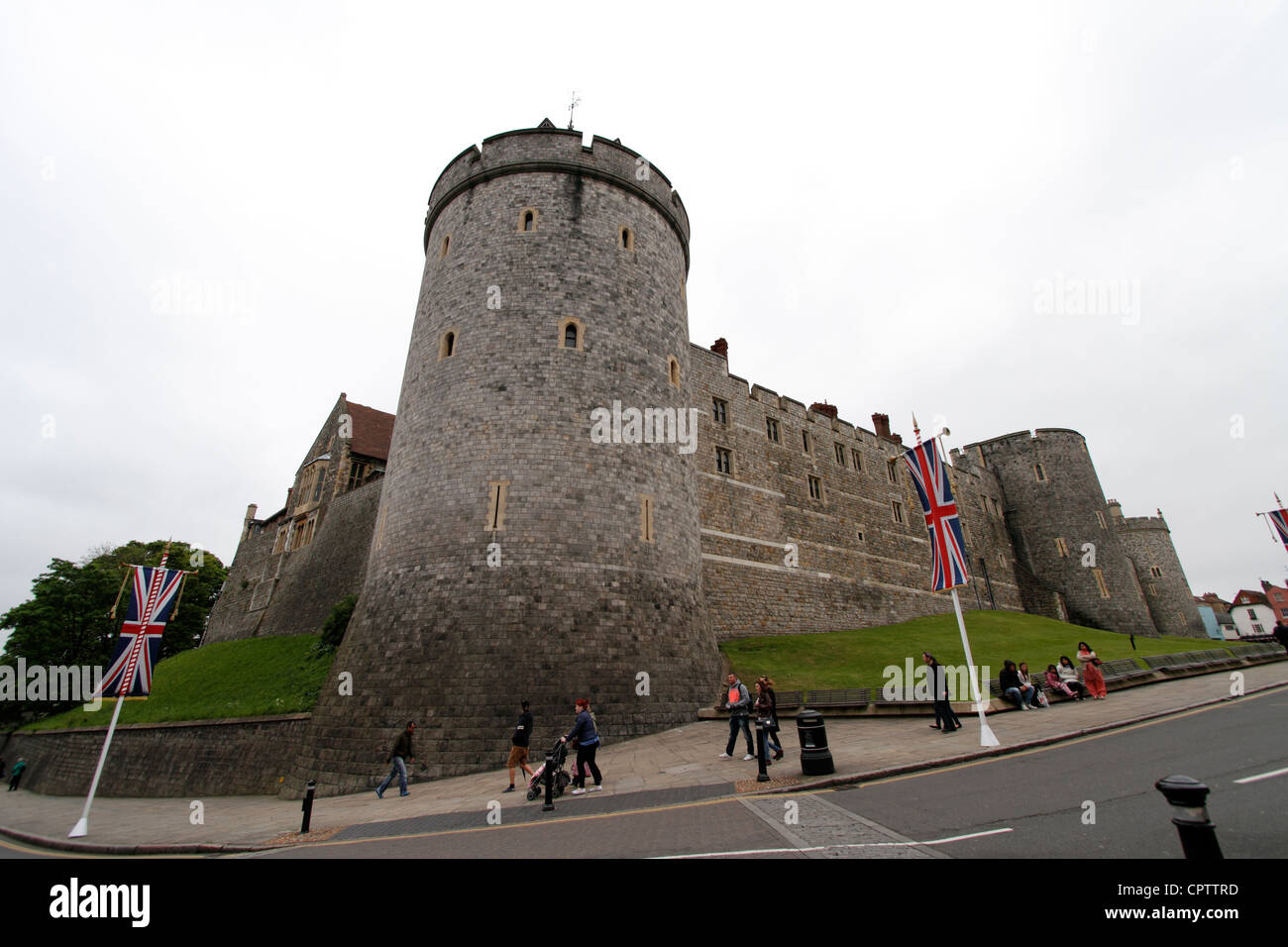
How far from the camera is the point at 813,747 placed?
28.1 feet

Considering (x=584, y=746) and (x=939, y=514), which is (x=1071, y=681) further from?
(x=584, y=746)

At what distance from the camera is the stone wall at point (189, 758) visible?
48.5 feet

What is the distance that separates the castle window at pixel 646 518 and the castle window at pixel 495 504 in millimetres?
3624

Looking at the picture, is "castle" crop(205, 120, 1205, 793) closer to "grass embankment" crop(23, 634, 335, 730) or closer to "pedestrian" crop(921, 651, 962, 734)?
"grass embankment" crop(23, 634, 335, 730)

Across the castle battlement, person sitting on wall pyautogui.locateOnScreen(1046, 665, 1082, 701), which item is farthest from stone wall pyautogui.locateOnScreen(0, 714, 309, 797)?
person sitting on wall pyautogui.locateOnScreen(1046, 665, 1082, 701)

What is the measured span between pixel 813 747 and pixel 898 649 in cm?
1595

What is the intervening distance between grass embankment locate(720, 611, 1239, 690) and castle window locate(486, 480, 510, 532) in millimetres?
8840

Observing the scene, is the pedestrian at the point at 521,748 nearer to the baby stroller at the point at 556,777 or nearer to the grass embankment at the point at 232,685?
the baby stroller at the point at 556,777

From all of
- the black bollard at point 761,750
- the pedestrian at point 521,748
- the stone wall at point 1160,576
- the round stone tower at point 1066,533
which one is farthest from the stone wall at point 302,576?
the stone wall at point 1160,576

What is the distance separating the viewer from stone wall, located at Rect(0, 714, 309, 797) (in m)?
14.8

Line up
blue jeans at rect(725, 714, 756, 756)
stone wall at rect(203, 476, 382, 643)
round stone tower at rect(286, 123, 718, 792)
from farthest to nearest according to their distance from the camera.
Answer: stone wall at rect(203, 476, 382, 643), round stone tower at rect(286, 123, 718, 792), blue jeans at rect(725, 714, 756, 756)


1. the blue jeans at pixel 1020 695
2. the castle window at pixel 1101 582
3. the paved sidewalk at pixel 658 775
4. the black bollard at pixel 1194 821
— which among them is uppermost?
the castle window at pixel 1101 582
